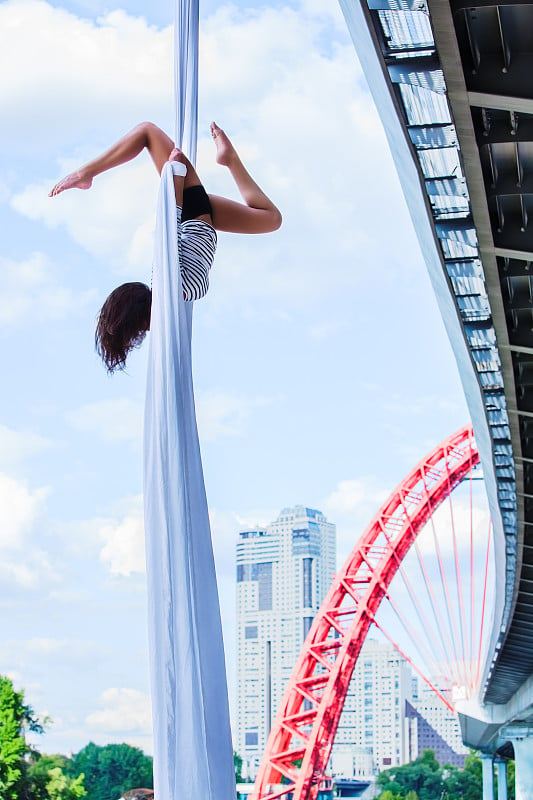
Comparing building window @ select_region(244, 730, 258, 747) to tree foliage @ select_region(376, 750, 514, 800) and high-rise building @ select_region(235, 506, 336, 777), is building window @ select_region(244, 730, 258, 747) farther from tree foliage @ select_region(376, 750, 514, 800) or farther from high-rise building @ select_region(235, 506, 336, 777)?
tree foliage @ select_region(376, 750, 514, 800)

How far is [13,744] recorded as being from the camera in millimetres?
44000

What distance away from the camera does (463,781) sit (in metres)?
111

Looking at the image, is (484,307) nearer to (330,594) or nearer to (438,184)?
(438,184)

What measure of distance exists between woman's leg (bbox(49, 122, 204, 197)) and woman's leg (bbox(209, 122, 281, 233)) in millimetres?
308

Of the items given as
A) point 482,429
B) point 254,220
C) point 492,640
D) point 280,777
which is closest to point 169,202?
point 254,220

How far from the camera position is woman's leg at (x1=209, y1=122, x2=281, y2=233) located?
17.1ft

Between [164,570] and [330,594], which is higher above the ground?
[330,594]

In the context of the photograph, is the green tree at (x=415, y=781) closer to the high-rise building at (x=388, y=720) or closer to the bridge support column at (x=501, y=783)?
the high-rise building at (x=388, y=720)

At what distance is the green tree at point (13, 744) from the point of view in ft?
144

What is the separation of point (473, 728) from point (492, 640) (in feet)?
93.7

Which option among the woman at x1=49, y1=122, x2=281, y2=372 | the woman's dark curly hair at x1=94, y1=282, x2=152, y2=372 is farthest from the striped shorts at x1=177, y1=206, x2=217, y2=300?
the woman's dark curly hair at x1=94, y1=282, x2=152, y2=372

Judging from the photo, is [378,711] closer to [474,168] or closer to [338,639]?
[338,639]

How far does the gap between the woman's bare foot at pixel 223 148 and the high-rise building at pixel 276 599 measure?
474 feet

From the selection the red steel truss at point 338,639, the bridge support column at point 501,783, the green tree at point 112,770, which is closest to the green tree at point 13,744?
the red steel truss at point 338,639
